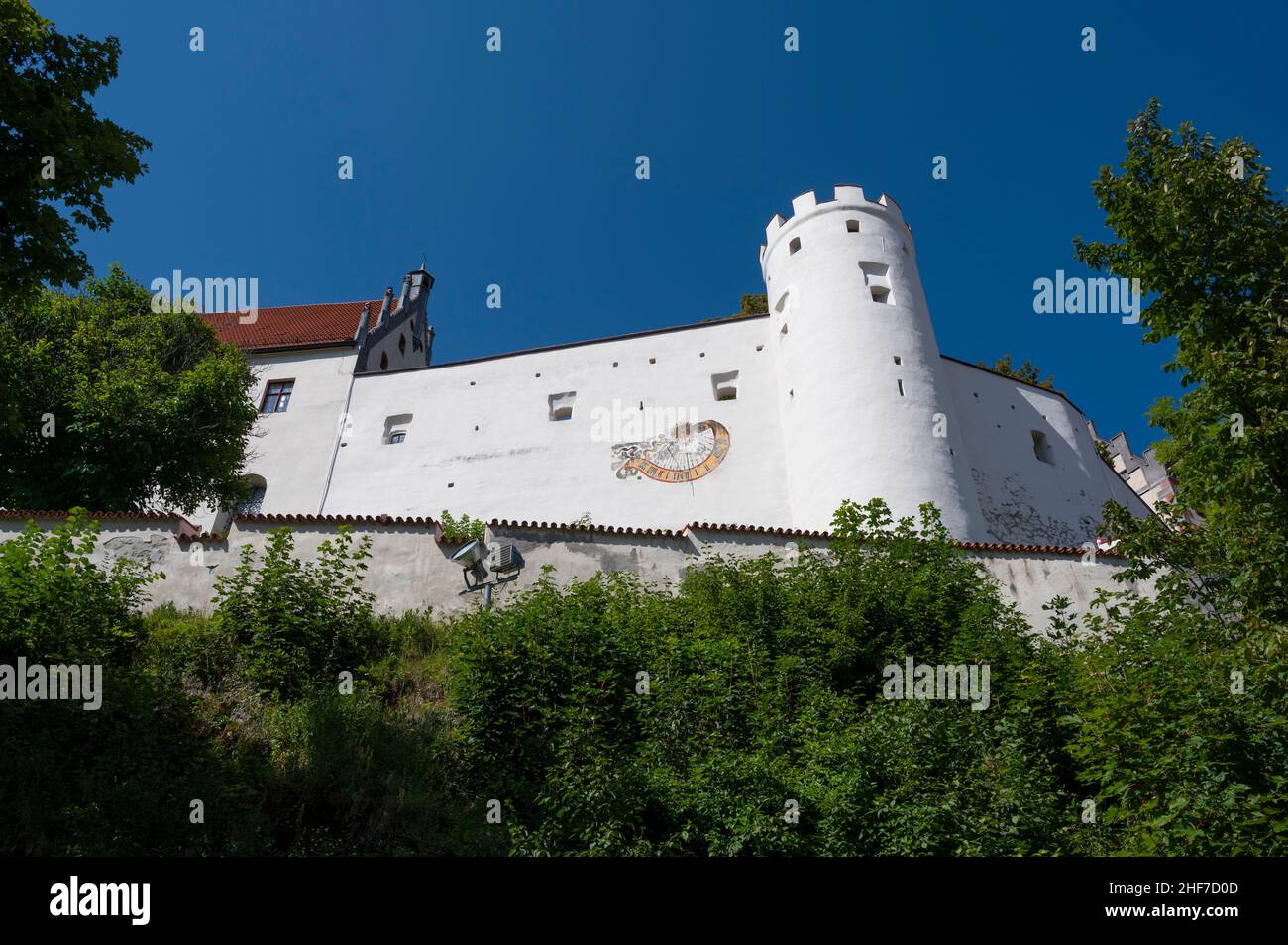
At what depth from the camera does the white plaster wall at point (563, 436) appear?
26.7 m

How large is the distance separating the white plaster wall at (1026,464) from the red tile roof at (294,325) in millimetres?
21353

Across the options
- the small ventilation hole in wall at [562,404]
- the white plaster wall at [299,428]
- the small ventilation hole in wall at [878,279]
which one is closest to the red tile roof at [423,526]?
the white plaster wall at [299,428]

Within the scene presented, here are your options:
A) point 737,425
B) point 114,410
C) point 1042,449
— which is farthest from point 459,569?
point 1042,449

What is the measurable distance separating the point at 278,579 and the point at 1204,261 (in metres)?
14.0

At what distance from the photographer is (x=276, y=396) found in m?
32.7

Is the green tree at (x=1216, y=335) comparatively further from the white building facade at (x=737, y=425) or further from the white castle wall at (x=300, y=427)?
the white castle wall at (x=300, y=427)

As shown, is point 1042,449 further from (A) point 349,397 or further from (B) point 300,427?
(B) point 300,427

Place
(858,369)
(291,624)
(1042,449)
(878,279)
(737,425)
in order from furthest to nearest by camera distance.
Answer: (1042,449) < (878,279) < (737,425) < (858,369) < (291,624)

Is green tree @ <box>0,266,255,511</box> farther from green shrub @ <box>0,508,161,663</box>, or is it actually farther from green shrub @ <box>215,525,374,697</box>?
green shrub @ <box>0,508,161,663</box>

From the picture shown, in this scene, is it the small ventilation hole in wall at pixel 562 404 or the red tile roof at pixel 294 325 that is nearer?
the small ventilation hole in wall at pixel 562 404

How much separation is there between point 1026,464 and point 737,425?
8.81 metres

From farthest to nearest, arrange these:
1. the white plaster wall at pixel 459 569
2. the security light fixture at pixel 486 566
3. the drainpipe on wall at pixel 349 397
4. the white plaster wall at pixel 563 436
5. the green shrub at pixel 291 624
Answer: the drainpipe on wall at pixel 349 397, the white plaster wall at pixel 563 436, the security light fixture at pixel 486 566, the white plaster wall at pixel 459 569, the green shrub at pixel 291 624
